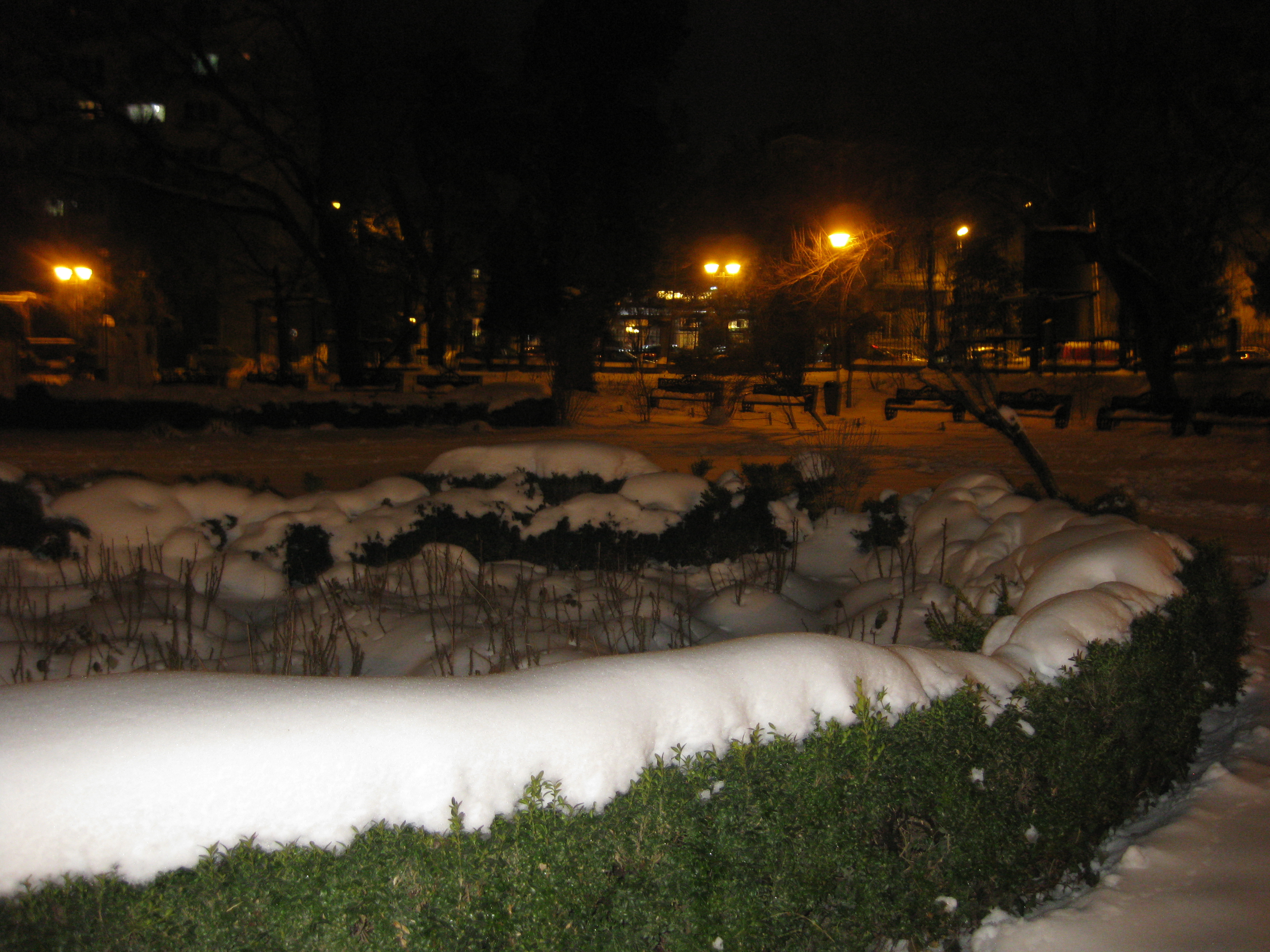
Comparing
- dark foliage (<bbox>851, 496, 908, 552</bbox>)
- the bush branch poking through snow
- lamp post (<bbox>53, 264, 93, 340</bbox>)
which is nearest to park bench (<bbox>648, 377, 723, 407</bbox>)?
the bush branch poking through snow

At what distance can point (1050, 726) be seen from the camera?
3.05 m

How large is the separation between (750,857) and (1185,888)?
1691mm

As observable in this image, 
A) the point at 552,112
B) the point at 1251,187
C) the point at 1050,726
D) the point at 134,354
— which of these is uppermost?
the point at 552,112

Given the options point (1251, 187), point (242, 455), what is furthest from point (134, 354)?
point (1251, 187)

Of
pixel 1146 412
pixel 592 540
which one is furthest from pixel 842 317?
pixel 592 540

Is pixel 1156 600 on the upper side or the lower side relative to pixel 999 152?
lower

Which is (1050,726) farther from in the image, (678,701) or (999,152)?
(999,152)

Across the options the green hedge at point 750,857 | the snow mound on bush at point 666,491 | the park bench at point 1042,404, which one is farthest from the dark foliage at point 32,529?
the park bench at point 1042,404

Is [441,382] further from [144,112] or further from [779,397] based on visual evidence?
[144,112]

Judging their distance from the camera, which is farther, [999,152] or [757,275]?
[757,275]

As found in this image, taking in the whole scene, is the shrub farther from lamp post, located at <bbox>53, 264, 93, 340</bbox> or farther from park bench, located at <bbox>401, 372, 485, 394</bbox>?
lamp post, located at <bbox>53, 264, 93, 340</bbox>

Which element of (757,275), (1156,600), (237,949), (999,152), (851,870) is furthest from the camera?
(757,275)

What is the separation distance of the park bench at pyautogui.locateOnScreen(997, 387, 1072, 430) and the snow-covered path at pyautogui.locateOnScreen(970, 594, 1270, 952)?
14623 mm

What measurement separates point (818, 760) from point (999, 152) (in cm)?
1556
